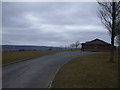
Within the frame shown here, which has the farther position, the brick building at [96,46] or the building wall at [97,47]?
the brick building at [96,46]

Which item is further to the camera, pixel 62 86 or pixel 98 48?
pixel 98 48

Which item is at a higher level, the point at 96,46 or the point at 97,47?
the point at 96,46

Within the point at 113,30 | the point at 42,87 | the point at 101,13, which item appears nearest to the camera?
the point at 42,87

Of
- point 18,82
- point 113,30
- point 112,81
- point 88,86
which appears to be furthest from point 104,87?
point 113,30

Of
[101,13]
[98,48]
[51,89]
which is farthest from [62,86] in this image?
[98,48]

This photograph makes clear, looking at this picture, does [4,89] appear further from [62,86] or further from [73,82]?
[73,82]

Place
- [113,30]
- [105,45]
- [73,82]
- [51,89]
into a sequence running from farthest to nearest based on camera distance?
[105,45], [113,30], [73,82], [51,89]

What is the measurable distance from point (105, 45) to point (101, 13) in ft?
138

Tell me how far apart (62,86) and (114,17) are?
14.8 meters

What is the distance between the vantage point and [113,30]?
22438 millimetres

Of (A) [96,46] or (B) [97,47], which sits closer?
(B) [97,47]

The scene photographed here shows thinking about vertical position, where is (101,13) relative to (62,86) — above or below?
above

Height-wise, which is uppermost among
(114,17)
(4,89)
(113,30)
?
(114,17)

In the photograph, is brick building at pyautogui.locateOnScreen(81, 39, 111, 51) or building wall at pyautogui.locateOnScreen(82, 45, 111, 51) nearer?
building wall at pyautogui.locateOnScreen(82, 45, 111, 51)
